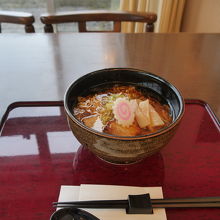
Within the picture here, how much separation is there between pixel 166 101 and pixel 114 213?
13.9 inches

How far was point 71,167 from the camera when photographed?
0.65 meters

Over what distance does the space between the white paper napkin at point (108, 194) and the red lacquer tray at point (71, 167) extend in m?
0.02

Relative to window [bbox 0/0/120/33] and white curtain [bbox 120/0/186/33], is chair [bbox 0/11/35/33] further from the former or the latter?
window [bbox 0/0/120/33]

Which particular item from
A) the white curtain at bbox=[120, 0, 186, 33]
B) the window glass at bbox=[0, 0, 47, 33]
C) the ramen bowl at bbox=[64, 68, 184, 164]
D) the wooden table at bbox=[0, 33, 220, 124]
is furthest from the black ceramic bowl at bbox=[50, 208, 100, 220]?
the window glass at bbox=[0, 0, 47, 33]

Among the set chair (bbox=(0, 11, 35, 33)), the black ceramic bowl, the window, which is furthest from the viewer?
the window

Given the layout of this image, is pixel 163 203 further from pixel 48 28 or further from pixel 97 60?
pixel 48 28

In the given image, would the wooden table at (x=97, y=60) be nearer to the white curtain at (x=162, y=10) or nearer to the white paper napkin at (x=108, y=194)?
the white paper napkin at (x=108, y=194)

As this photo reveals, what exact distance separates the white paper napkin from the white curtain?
217 cm

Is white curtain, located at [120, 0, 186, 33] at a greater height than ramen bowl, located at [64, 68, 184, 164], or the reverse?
ramen bowl, located at [64, 68, 184, 164]

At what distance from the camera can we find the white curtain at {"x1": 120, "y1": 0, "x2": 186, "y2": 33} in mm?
2363

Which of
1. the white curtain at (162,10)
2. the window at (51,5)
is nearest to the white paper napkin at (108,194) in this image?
the white curtain at (162,10)

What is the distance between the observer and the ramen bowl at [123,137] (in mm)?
528

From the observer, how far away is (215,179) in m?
0.63

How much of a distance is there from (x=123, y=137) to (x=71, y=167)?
206 millimetres
